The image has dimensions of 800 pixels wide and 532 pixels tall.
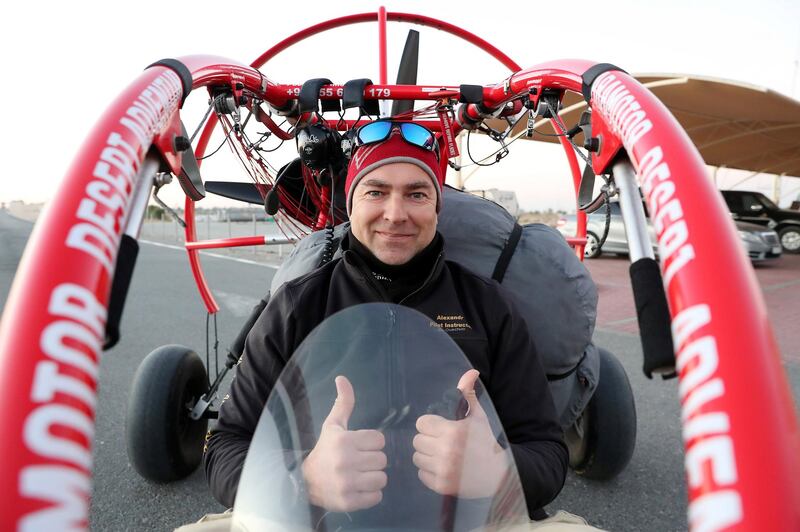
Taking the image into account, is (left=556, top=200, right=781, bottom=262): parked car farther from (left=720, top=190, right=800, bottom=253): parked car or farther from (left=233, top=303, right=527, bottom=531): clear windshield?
(left=233, top=303, right=527, bottom=531): clear windshield

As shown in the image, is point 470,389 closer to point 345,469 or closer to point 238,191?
point 345,469

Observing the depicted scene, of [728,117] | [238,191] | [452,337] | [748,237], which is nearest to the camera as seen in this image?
[452,337]

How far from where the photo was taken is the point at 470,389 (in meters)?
1.03

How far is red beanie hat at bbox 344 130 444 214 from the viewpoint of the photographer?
1570 mm

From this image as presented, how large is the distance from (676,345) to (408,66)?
3.46 m

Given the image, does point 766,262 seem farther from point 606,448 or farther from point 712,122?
point 606,448

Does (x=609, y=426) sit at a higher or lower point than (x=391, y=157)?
lower

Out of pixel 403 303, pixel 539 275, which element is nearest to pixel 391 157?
pixel 403 303

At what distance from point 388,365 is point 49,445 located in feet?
2.02

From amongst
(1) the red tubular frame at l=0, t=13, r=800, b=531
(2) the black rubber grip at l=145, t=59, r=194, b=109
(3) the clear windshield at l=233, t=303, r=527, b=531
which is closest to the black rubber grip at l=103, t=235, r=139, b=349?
(1) the red tubular frame at l=0, t=13, r=800, b=531

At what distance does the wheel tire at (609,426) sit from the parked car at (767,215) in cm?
1352

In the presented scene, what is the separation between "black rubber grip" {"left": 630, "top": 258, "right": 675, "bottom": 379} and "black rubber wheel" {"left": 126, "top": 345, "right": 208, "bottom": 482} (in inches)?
88.2

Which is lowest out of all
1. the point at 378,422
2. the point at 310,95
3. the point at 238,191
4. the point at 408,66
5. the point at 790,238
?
the point at 378,422

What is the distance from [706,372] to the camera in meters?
0.64
